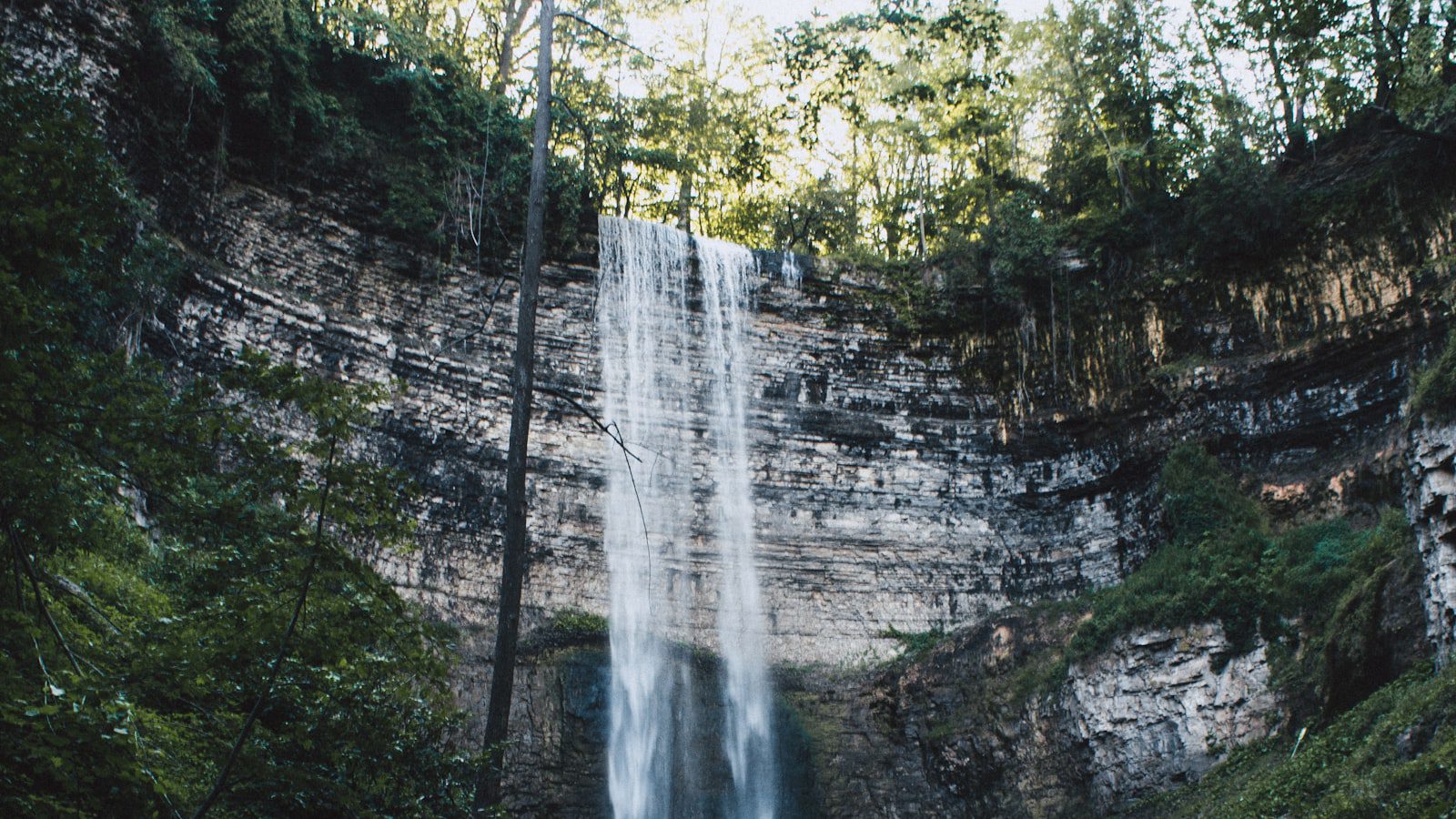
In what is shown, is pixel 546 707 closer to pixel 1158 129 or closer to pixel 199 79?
pixel 199 79

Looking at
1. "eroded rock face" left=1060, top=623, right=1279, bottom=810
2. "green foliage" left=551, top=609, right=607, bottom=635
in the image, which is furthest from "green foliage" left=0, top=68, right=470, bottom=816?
"eroded rock face" left=1060, top=623, right=1279, bottom=810

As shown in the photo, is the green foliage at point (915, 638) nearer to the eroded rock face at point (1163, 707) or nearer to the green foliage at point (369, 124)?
the eroded rock face at point (1163, 707)

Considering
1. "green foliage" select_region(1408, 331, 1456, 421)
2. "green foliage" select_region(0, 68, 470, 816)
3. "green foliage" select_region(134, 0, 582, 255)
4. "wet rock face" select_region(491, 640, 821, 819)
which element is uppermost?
"green foliage" select_region(134, 0, 582, 255)

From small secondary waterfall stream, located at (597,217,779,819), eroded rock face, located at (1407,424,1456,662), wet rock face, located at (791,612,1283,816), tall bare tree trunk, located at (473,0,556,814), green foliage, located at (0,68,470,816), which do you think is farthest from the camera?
small secondary waterfall stream, located at (597,217,779,819)

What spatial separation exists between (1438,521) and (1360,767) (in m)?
2.43

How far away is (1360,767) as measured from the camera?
30.6 feet

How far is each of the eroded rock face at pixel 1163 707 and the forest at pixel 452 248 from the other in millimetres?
417

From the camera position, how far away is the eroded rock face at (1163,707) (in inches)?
565

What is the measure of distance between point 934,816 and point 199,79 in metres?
16.1

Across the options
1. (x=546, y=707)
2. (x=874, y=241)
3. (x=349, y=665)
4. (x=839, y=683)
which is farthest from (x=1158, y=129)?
(x=349, y=665)

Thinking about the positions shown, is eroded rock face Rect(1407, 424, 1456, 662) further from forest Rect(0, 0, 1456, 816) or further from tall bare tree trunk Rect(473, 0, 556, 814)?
tall bare tree trunk Rect(473, 0, 556, 814)

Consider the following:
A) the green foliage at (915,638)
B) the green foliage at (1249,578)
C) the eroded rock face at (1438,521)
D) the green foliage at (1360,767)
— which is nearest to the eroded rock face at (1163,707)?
the green foliage at (1249,578)

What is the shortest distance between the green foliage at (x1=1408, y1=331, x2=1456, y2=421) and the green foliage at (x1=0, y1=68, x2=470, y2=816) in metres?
9.66

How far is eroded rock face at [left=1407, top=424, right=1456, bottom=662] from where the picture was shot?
375 inches
